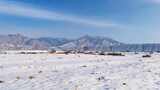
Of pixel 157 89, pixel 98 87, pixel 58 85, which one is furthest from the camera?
pixel 58 85

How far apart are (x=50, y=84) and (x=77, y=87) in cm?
214

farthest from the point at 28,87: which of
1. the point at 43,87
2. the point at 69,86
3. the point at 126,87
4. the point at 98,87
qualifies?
the point at 126,87

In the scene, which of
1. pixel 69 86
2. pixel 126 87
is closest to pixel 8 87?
pixel 69 86

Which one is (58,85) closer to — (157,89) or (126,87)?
(126,87)

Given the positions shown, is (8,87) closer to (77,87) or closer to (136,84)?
(77,87)

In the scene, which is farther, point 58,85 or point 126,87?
point 58,85

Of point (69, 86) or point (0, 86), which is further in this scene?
point (0, 86)

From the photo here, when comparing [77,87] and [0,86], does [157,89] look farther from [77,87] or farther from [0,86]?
[0,86]

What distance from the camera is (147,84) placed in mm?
15539

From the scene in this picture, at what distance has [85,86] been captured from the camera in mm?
15406

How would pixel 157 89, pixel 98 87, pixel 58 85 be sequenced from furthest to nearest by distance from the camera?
pixel 58 85 < pixel 98 87 < pixel 157 89

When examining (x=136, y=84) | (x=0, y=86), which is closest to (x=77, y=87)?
(x=136, y=84)

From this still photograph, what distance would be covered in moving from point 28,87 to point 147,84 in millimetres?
6292

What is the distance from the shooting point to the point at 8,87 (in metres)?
16.1
